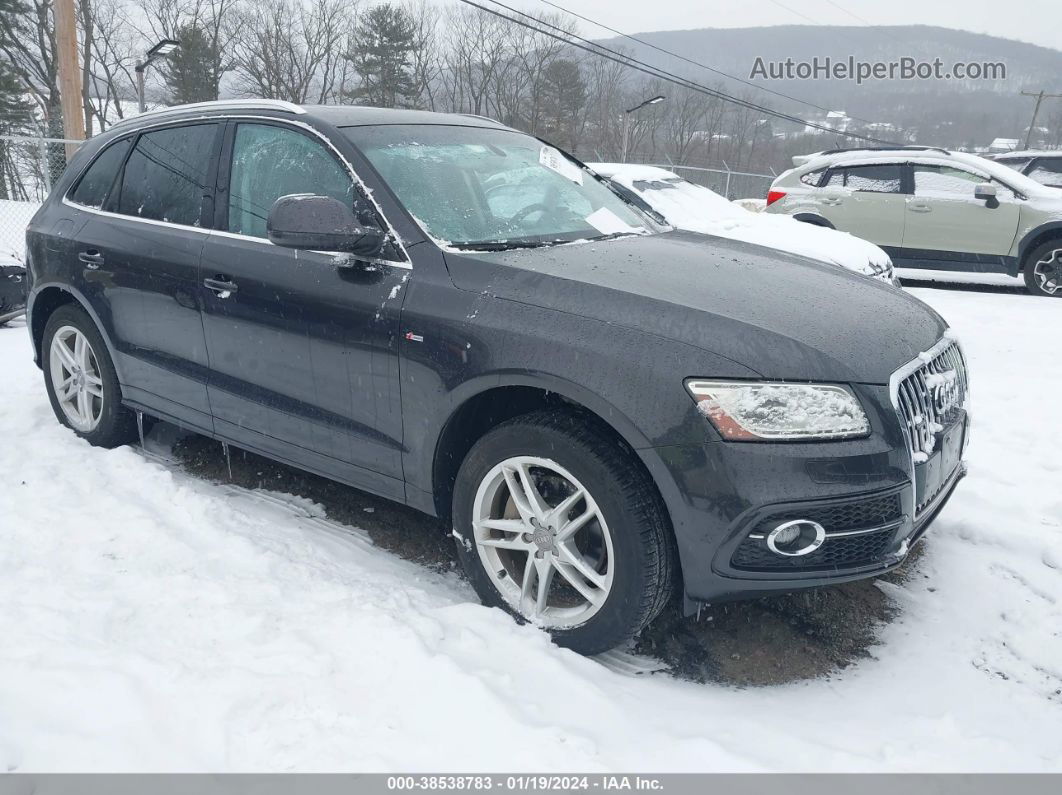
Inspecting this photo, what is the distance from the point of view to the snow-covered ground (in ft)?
7.30

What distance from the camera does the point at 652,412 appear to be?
2398 millimetres

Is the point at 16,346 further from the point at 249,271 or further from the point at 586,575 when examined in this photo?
the point at 586,575

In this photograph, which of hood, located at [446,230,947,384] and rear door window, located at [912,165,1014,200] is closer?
hood, located at [446,230,947,384]

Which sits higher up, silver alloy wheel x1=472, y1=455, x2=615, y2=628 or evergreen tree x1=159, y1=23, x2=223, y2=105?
evergreen tree x1=159, y1=23, x2=223, y2=105

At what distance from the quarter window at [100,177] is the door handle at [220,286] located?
1188 mm

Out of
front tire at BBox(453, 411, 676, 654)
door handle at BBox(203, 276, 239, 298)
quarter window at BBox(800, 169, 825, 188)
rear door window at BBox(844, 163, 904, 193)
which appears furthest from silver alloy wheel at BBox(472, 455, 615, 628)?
quarter window at BBox(800, 169, 825, 188)

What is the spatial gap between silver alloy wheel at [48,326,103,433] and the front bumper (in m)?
3.35

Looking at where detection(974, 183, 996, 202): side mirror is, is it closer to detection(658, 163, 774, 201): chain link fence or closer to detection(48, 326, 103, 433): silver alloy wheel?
detection(48, 326, 103, 433): silver alloy wheel

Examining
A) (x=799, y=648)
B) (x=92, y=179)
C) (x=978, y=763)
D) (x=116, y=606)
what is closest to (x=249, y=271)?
(x=116, y=606)

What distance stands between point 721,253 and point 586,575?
1448 millimetres

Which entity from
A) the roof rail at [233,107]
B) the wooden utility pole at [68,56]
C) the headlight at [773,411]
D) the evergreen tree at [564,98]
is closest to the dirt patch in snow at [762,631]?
the headlight at [773,411]

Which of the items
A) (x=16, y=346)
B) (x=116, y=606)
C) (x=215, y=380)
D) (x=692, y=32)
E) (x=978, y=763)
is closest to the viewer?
(x=978, y=763)

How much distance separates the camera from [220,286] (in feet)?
11.4

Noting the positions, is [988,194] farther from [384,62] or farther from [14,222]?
[384,62]
